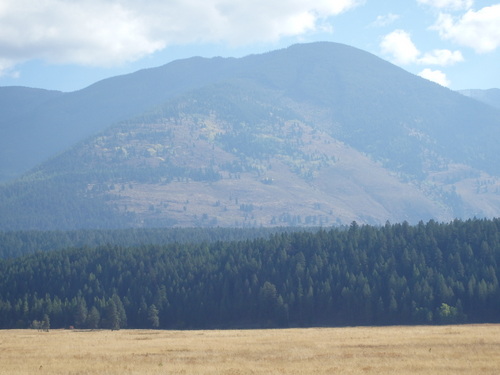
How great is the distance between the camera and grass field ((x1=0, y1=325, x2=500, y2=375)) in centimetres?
5150

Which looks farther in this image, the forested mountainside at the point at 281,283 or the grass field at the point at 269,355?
the forested mountainside at the point at 281,283

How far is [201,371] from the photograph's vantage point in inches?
2021

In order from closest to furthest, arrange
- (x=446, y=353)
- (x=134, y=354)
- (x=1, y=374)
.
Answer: (x=1, y=374) < (x=446, y=353) < (x=134, y=354)

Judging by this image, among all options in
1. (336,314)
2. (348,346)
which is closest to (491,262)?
(336,314)

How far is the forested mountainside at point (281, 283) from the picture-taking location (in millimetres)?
111250

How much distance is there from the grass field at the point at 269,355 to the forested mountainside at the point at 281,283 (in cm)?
3675

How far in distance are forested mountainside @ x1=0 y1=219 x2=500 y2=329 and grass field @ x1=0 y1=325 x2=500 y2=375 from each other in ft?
121

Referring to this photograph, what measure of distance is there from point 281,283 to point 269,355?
217 feet

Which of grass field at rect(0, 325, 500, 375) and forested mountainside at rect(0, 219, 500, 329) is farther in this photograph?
forested mountainside at rect(0, 219, 500, 329)

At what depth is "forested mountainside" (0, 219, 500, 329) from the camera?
111250mm

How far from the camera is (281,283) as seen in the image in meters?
126

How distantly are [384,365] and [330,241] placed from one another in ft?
284

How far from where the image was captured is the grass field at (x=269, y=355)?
169 ft

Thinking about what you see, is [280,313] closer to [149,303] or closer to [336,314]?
[336,314]
